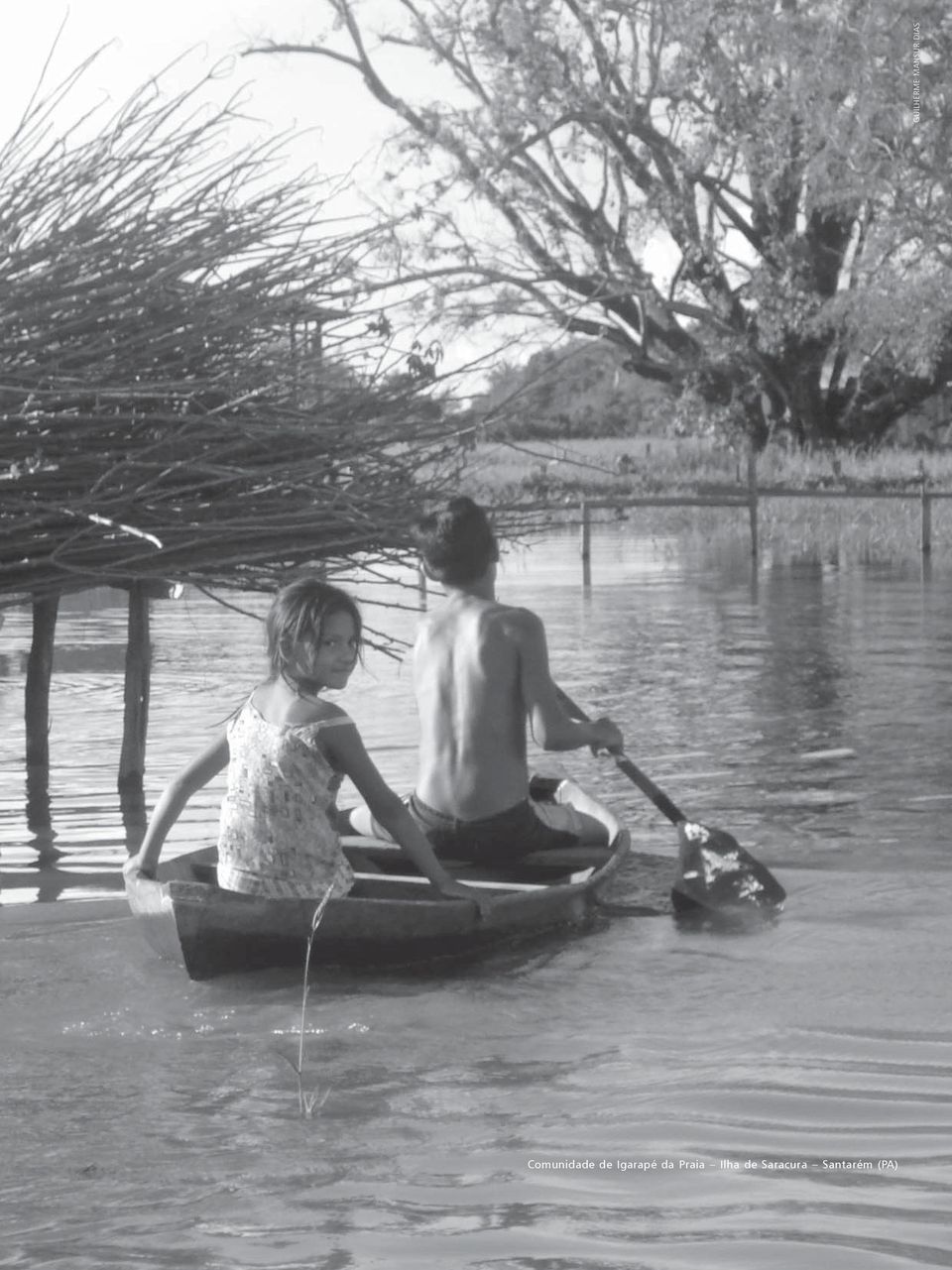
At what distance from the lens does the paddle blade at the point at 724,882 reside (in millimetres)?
6484

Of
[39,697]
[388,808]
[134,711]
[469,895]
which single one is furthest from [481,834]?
[39,697]

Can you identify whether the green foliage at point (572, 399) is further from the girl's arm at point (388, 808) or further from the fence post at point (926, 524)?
the fence post at point (926, 524)

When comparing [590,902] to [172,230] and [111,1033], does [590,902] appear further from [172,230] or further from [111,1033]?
[172,230]

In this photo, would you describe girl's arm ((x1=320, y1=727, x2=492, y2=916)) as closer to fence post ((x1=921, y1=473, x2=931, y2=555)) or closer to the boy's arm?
the boy's arm

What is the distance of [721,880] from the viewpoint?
258 inches

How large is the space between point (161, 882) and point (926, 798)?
4072 mm

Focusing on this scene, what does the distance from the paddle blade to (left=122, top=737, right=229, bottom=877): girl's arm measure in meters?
1.64

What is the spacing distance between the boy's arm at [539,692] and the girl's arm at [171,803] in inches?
39.5

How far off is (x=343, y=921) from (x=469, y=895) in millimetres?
470

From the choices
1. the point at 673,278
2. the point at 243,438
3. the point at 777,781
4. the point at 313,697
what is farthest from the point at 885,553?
the point at 313,697

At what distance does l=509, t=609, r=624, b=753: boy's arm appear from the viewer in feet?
20.8

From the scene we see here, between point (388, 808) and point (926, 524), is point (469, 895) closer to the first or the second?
point (388, 808)

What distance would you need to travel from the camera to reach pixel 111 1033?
516 centimetres

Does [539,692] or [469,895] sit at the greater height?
[539,692]
